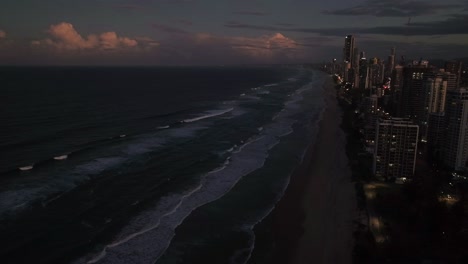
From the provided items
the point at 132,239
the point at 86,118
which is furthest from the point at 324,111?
the point at 132,239

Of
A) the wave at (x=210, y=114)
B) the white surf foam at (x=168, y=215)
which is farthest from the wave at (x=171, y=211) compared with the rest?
the wave at (x=210, y=114)

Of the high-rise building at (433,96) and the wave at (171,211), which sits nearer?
the wave at (171,211)

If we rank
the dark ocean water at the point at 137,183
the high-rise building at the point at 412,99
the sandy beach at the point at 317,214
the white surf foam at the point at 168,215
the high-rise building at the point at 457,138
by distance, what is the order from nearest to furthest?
1. the white surf foam at the point at 168,215
2. the dark ocean water at the point at 137,183
3. the sandy beach at the point at 317,214
4. the high-rise building at the point at 457,138
5. the high-rise building at the point at 412,99

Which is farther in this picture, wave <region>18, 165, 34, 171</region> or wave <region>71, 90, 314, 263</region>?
wave <region>18, 165, 34, 171</region>

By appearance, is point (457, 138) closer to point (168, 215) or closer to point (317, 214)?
point (317, 214)

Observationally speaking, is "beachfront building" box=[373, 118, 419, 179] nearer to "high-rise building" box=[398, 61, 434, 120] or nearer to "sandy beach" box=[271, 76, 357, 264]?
"sandy beach" box=[271, 76, 357, 264]

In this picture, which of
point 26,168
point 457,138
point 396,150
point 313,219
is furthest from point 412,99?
point 26,168

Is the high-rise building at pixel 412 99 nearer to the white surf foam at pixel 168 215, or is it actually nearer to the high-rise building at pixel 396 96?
the high-rise building at pixel 396 96

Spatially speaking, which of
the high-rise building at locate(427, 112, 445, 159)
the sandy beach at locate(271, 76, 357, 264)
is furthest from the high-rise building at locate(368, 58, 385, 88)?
the sandy beach at locate(271, 76, 357, 264)
